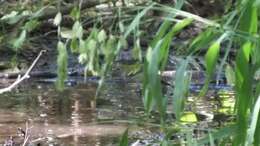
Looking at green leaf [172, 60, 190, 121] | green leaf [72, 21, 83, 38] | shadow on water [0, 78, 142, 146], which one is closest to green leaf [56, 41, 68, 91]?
green leaf [72, 21, 83, 38]

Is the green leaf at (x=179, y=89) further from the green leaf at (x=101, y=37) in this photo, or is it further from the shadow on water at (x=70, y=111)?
the shadow on water at (x=70, y=111)

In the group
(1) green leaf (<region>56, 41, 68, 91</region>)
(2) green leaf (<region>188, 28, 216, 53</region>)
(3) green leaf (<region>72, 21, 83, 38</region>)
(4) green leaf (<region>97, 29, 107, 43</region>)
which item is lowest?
(1) green leaf (<region>56, 41, 68, 91</region>)

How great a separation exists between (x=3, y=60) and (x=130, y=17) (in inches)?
204

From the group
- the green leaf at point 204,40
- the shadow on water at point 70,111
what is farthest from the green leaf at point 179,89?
the shadow on water at point 70,111

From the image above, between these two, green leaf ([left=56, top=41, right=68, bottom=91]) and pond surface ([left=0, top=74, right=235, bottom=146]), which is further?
pond surface ([left=0, top=74, right=235, bottom=146])

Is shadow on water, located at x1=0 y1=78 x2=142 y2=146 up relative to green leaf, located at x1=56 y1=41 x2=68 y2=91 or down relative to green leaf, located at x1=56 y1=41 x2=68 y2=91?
down

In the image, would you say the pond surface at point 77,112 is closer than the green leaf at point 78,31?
No

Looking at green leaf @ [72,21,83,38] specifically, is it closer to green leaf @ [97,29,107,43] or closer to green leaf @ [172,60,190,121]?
green leaf @ [97,29,107,43]

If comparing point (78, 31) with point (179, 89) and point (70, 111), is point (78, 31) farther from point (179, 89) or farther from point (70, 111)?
point (70, 111)

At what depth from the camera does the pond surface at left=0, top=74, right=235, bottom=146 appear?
4.19 metres

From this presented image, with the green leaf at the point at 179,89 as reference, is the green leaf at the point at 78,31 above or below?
above

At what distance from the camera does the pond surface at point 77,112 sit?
13.7 ft

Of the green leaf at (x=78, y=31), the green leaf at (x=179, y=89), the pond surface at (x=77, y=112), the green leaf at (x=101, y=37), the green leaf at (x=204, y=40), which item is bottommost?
the pond surface at (x=77, y=112)

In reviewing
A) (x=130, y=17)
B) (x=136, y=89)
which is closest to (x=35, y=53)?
(x=136, y=89)
